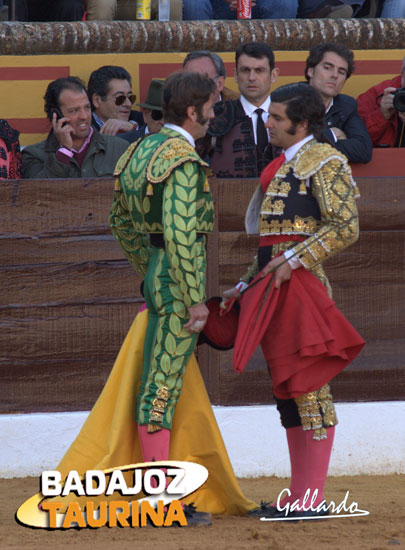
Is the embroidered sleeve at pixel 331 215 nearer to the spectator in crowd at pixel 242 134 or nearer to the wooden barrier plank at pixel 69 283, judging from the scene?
the spectator in crowd at pixel 242 134

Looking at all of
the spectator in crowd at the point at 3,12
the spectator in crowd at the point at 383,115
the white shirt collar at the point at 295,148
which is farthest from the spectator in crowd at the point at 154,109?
the spectator in crowd at the point at 3,12

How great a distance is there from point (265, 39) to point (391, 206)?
1857mm

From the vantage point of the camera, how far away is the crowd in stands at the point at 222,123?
5434 mm

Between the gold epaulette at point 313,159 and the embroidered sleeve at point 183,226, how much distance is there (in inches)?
16.3

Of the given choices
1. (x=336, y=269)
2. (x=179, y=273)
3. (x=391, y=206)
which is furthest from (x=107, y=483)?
(x=391, y=206)

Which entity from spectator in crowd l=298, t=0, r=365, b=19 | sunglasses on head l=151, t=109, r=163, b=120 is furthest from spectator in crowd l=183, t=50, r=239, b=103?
spectator in crowd l=298, t=0, r=365, b=19

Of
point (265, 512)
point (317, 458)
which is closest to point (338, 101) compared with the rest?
point (317, 458)

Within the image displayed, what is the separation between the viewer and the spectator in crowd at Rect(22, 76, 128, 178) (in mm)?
5500

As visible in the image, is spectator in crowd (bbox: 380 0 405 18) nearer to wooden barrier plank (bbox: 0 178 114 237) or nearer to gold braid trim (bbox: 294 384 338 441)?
wooden barrier plank (bbox: 0 178 114 237)

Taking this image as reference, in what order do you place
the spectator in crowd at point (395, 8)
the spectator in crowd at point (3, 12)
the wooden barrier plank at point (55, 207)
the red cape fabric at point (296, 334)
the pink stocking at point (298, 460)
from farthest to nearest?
the spectator in crowd at point (395, 8) → the spectator in crowd at point (3, 12) → the wooden barrier plank at point (55, 207) → the pink stocking at point (298, 460) → the red cape fabric at point (296, 334)

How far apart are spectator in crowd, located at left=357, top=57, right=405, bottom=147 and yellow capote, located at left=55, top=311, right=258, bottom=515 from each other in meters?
2.35

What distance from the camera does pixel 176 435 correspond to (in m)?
4.33

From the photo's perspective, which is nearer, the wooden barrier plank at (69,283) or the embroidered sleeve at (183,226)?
the embroidered sleeve at (183,226)

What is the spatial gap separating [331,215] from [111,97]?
2447 mm
